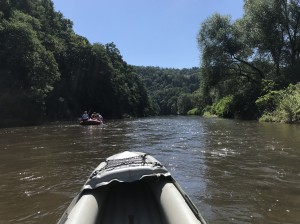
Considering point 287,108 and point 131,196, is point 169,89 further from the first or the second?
point 131,196

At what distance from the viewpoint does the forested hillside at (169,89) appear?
124m

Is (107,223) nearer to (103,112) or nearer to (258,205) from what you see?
(258,205)

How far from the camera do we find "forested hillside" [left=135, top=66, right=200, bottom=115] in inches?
4892

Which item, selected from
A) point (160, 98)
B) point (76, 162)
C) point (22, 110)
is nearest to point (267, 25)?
point (22, 110)

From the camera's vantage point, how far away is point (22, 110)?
118 feet

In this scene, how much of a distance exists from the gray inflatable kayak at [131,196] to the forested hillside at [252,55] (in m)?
26.4

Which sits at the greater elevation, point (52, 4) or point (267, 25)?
point (52, 4)

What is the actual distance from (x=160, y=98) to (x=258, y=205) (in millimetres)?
141187

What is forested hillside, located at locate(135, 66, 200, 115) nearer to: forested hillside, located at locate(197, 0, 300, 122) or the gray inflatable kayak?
forested hillside, located at locate(197, 0, 300, 122)

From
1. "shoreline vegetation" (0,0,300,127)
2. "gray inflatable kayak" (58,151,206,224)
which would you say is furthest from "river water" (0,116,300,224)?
"shoreline vegetation" (0,0,300,127)

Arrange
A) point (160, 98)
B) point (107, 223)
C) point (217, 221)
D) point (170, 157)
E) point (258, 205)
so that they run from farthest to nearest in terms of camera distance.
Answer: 1. point (160, 98)
2. point (170, 157)
3. point (258, 205)
4. point (217, 221)
5. point (107, 223)

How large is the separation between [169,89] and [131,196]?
14722cm

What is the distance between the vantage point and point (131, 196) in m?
5.39

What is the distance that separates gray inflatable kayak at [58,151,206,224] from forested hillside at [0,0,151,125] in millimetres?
30013
